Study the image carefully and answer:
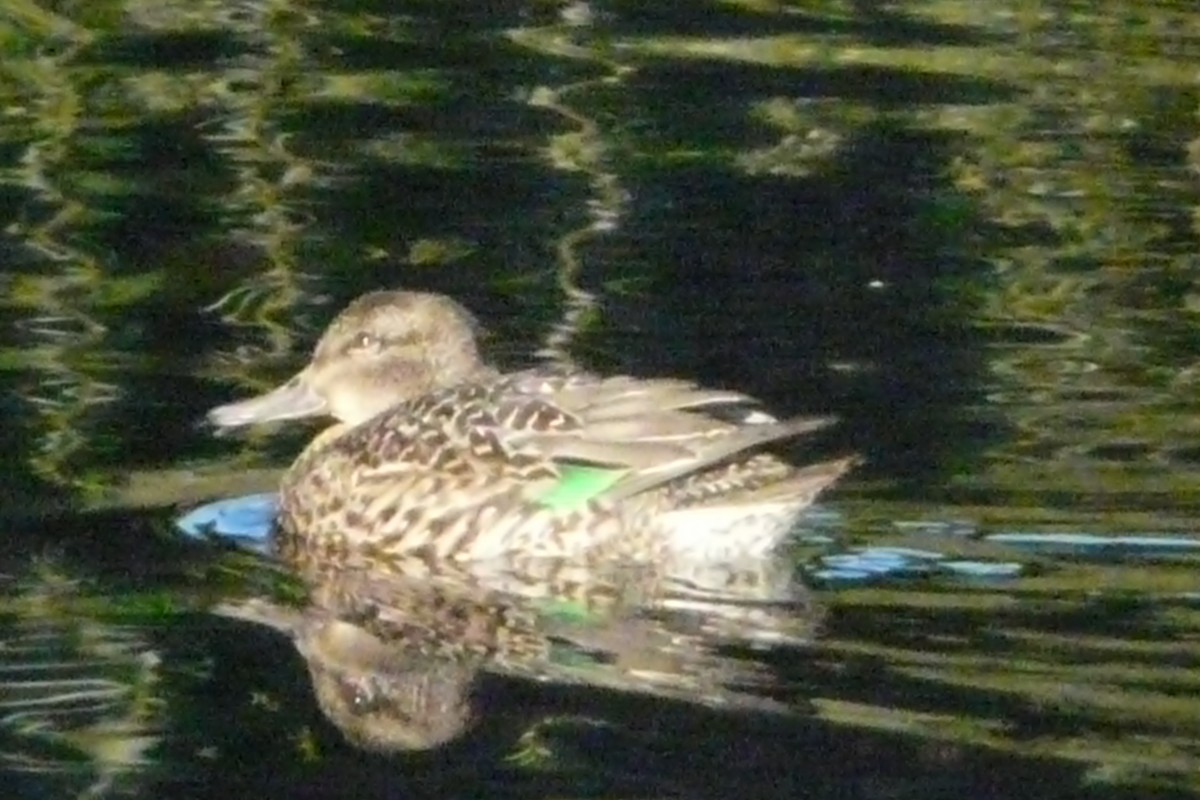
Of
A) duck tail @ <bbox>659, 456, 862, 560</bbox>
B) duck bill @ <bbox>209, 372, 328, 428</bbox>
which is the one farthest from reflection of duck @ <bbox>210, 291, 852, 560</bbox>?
duck bill @ <bbox>209, 372, 328, 428</bbox>

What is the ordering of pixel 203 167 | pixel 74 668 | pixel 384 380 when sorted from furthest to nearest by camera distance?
1. pixel 203 167
2. pixel 384 380
3. pixel 74 668

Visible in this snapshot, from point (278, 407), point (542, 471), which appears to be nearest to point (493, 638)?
point (542, 471)

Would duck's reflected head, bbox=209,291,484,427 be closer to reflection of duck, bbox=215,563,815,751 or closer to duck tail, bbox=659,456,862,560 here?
reflection of duck, bbox=215,563,815,751

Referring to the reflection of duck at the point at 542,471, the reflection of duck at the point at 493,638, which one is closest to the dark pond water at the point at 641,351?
the reflection of duck at the point at 493,638

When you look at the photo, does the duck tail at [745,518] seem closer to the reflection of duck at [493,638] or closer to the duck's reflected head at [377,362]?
the reflection of duck at [493,638]

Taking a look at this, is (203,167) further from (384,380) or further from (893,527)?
(893,527)

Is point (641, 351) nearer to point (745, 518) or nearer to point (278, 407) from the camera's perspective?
point (278, 407)

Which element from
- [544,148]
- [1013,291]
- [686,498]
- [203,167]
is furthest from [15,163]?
[686,498]
